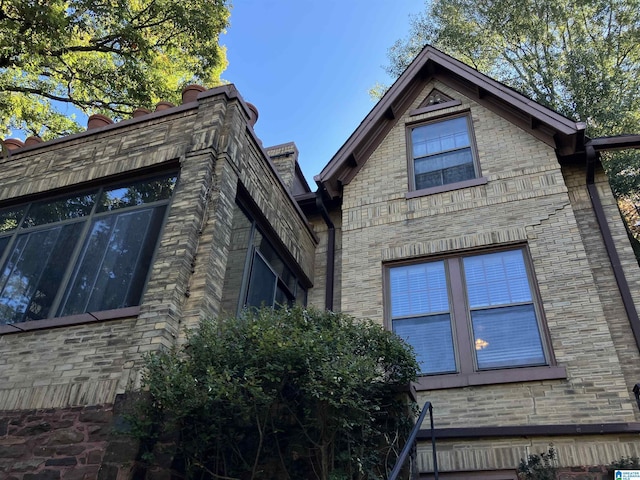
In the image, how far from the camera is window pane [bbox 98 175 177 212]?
297 inches

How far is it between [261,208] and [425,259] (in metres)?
2.82

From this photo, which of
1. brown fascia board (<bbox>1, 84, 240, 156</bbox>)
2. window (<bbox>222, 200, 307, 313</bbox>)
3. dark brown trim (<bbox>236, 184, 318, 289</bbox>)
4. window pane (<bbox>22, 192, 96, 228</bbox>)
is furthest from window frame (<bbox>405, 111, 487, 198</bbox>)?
window pane (<bbox>22, 192, 96, 228</bbox>)

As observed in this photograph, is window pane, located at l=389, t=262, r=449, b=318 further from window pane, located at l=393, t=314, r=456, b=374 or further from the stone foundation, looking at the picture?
the stone foundation

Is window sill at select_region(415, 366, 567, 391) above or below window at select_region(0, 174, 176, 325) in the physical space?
below

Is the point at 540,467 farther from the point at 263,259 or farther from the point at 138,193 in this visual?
the point at 138,193

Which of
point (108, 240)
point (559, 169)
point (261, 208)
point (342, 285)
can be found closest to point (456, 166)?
point (559, 169)

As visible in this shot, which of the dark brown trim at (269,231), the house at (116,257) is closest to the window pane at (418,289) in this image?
the dark brown trim at (269,231)

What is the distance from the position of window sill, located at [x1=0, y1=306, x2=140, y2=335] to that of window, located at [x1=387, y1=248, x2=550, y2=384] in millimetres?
3839

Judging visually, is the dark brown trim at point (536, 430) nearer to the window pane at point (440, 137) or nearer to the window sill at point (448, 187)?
the window sill at point (448, 187)

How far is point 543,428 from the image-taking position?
641 centimetres

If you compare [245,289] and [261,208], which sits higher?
[261,208]

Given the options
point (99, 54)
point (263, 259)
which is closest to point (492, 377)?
point (263, 259)

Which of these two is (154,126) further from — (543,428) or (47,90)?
(47,90)

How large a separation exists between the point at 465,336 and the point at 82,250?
218 inches
